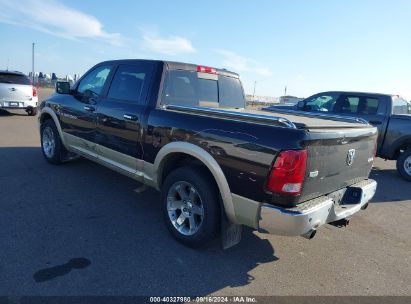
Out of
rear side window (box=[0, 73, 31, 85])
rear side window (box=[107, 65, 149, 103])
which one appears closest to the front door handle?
rear side window (box=[107, 65, 149, 103])

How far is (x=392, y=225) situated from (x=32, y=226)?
4.57 meters

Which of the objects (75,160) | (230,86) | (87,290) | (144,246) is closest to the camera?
(87,290)

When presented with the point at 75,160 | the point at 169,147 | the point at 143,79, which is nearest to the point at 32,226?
the point at 169,147

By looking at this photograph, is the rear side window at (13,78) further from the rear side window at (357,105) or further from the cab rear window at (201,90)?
the rear side window at (357,105)

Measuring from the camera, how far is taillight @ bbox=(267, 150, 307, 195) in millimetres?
2770

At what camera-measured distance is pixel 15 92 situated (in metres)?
12.5

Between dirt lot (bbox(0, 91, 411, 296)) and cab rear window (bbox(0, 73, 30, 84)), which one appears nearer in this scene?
dirt lot (bbox(0, 91, 411, 296))

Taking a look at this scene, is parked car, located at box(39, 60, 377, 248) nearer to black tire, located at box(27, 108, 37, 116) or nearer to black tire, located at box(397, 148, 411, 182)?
black tire, located at box(397, 148, 411, 182)

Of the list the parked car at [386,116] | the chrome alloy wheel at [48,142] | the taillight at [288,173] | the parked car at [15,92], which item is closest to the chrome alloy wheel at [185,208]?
the taillight at [288,173]

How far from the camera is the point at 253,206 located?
301 centimetres

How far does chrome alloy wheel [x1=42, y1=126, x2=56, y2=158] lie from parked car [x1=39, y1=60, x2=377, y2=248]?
119 centimetres

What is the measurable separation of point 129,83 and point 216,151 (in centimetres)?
189

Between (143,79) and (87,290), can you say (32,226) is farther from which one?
(143,79)

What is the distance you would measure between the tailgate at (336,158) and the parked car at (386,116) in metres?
3.79
